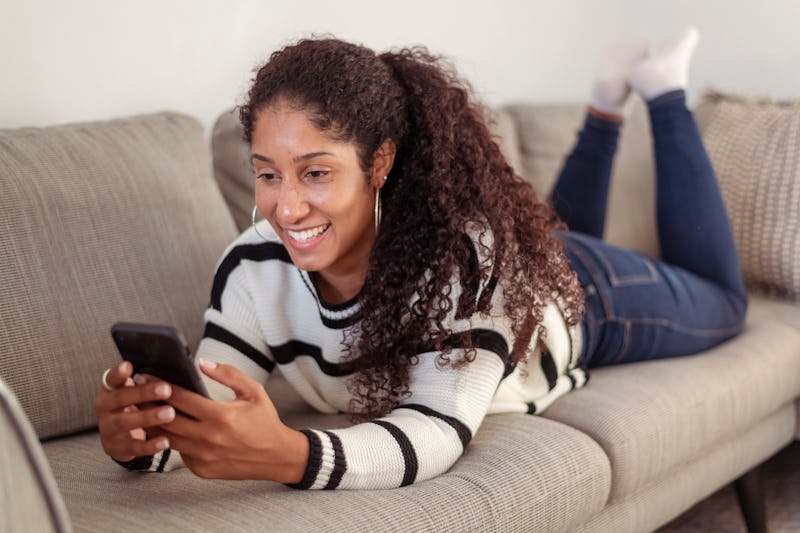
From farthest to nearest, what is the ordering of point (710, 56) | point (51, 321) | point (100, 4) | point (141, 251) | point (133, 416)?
point (710, 56) < point (100, 4) < point (141, 251) < point (51, 321) < point (133, 416)

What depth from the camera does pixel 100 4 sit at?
173 centimetres

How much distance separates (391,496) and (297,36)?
1.21 metres

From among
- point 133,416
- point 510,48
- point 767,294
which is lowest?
point 767,294

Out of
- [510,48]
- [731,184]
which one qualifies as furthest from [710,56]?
[731,184]

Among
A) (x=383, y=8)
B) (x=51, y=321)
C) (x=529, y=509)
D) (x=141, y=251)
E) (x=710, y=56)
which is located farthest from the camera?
(x=710, y=56)

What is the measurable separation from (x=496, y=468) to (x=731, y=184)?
1155 millimetres

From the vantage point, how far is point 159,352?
1.00 m

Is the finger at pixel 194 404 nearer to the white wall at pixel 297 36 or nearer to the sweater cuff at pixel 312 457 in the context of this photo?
the sweater cuff at pixel 312 457

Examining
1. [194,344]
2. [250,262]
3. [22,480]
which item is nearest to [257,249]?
[250,262]

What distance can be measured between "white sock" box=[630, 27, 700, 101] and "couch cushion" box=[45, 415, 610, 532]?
850mm

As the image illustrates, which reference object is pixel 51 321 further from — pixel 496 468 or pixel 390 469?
pixel 496 468

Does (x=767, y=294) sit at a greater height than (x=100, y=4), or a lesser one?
lesser

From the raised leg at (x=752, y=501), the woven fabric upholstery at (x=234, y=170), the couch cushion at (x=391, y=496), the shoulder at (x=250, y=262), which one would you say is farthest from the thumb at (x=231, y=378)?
the raised leg at (x=752, y=501)

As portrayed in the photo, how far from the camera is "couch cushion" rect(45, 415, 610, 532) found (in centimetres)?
106
